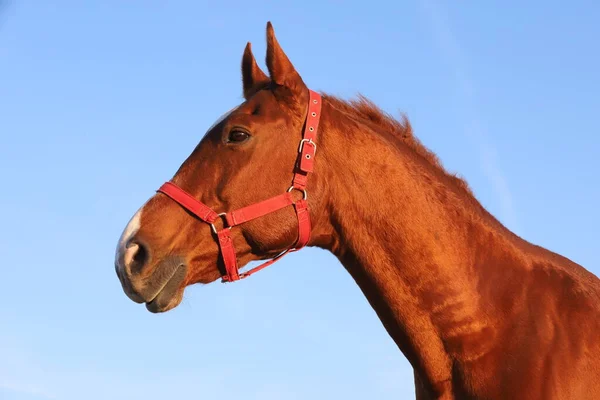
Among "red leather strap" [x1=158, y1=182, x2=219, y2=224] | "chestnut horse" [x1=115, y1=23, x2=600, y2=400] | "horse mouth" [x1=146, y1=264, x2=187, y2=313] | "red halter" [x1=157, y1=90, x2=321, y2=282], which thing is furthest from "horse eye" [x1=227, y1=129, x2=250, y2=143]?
"horse mouth" [x1=146, y1=264, x2=187, y2=313]

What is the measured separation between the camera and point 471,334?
5242 mm

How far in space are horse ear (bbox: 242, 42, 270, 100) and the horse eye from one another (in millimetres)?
764

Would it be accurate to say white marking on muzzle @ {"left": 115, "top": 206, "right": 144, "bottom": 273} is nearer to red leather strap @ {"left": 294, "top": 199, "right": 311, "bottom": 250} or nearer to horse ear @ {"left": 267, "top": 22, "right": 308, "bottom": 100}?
red leather strap @ {"left": 294, "top": 199, "right": 311, "bottom": 250}

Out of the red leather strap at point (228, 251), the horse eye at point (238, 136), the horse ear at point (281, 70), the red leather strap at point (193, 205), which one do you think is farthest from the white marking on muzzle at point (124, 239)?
the horse ear at point (281, 70)

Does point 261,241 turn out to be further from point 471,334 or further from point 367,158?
point 471,334

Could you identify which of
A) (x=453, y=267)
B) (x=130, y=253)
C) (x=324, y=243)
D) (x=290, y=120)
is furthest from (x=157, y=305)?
(x=453, y=267)

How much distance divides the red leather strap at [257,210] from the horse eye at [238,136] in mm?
536

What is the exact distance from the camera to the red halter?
17.7 ft

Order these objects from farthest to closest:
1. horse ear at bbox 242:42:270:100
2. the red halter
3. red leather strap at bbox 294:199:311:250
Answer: horse ear at bbox 242:42:270:100 → red leather strap at bbox 294:199:311:250 → the red halter

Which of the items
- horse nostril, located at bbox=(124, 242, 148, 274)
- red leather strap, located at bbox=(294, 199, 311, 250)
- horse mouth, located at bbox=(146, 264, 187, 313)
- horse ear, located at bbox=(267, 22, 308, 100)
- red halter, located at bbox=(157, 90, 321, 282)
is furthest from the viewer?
horse ear, located at bbox=(267, 22, 308, 100)

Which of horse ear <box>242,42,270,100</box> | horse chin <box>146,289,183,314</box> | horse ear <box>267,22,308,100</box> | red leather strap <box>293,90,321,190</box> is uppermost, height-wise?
horse ear <box>242,42,270,100</box>

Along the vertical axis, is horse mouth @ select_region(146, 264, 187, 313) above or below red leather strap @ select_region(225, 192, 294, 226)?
below

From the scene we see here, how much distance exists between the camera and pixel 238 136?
5.62 metres

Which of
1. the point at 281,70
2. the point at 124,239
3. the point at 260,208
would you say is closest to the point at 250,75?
the point at 281,70
